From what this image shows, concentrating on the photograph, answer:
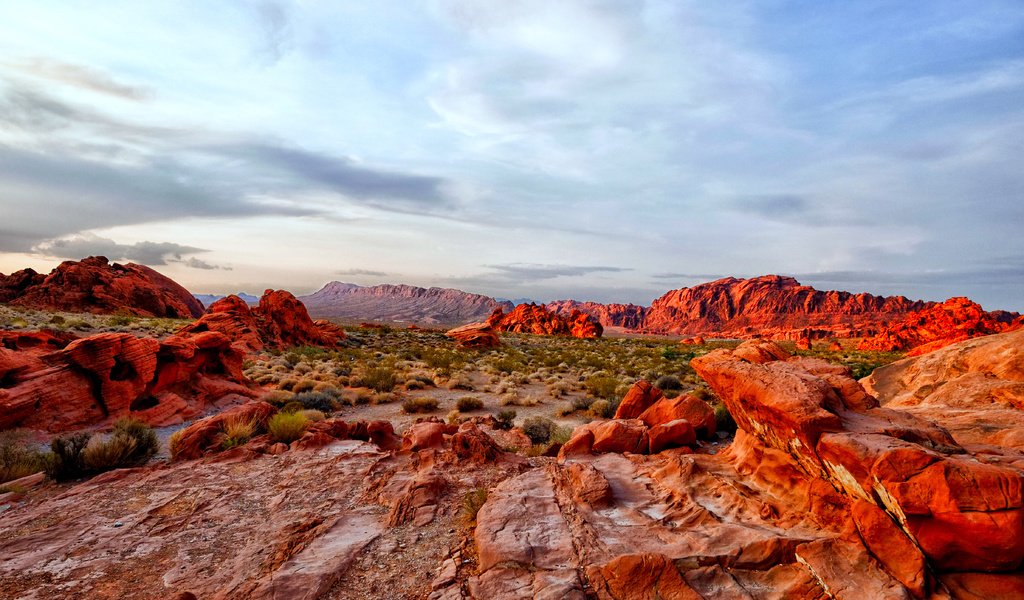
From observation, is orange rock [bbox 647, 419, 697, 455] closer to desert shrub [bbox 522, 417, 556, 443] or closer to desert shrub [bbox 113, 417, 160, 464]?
desert shrub [bbox 522, 417, 556, 443]

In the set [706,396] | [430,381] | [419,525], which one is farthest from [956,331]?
[419,525]

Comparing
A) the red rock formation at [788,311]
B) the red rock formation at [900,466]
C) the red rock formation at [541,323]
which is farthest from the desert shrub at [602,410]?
the red rock formation at [788,311]

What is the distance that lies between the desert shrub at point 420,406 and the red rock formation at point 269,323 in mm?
17384

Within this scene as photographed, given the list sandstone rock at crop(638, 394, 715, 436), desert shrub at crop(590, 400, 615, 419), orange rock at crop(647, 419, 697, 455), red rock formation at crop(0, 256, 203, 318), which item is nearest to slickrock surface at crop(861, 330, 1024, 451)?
orange rock at crop(647, 419, 697, 455)

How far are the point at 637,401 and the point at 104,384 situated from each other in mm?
15014

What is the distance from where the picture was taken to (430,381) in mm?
22375

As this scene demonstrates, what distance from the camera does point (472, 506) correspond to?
21.3 feet

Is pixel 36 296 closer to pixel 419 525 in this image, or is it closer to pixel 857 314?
pixel 419 525

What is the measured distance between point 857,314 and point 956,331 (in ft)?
429

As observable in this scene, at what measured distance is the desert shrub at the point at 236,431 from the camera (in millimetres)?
10391

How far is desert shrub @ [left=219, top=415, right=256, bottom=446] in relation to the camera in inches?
409

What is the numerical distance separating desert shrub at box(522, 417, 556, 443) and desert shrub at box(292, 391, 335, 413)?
792 cm

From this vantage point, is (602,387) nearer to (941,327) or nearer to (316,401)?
(316,401)

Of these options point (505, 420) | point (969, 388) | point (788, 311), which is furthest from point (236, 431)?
point (788, 311)
